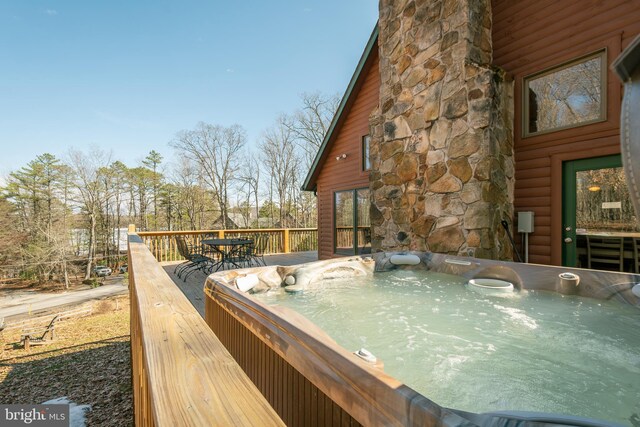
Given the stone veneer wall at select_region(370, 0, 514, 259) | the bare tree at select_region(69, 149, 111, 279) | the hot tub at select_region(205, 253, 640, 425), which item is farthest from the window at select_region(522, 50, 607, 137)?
the bare tree at select_region(69, 149, 111, 279)

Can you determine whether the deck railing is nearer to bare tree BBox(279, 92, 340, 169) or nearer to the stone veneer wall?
the stone veneer wall

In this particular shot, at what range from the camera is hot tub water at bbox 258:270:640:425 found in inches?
56.7

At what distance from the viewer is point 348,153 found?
7.59m

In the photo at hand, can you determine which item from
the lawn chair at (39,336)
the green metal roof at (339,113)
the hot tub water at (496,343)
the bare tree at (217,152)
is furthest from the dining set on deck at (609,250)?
the bare tree at (217,152)

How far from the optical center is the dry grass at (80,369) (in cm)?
641

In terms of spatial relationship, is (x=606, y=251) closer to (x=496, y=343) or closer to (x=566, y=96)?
(x=566, y=96)

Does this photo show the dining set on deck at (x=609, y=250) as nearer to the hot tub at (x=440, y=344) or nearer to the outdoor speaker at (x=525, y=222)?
the outdoor speaker at (x=525, y=222)

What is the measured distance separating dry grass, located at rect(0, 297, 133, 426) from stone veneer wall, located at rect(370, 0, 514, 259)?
6.35 meters

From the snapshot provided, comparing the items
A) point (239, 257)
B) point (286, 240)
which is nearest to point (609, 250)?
point (239, 257)

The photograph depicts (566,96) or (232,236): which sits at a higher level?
(566,96)

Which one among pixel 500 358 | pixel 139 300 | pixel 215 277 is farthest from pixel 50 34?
pixel 500 358

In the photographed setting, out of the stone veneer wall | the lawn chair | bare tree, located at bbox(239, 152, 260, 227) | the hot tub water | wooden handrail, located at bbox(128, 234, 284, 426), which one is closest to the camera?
wooden handrail, located at bbox(128, 234, 284, 426)

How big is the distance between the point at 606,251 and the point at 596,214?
18.1 inches

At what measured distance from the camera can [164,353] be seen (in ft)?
2.33
